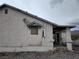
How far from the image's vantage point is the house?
16.6 m

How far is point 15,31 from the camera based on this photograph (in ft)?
55.2

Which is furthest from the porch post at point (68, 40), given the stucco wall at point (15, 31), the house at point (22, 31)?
the stucco wall at point (15, 31)

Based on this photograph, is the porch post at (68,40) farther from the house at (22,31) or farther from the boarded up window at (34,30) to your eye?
the boarded up window at (34,30)

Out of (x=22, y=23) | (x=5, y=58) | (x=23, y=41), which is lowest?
(x=5, y=58)

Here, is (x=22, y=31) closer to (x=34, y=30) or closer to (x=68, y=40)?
(x=34, y=30)

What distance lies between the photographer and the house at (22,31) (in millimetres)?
16641

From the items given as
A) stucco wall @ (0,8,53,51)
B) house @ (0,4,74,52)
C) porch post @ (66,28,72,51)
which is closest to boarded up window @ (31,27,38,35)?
house @ (0,4,74,52)

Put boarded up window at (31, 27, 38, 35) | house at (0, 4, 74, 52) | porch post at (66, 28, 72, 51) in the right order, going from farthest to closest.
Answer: porch post at (66, 28, 72, 51) → boarded up window at (31, 27, 38, 35) → house at (0, 4, 74, 52)

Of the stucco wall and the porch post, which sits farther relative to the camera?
the porch post

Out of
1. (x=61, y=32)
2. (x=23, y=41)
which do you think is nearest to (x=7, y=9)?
(x=23, y=41)

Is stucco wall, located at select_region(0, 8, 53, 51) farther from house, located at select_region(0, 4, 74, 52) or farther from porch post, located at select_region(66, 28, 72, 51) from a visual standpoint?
porch post, located at select_region(66, 28, 72, 51)

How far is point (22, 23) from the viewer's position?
16.9 metres

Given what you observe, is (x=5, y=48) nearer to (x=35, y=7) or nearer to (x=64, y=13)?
(x=35, y=7)

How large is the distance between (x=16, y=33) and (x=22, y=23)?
4.34 ft
